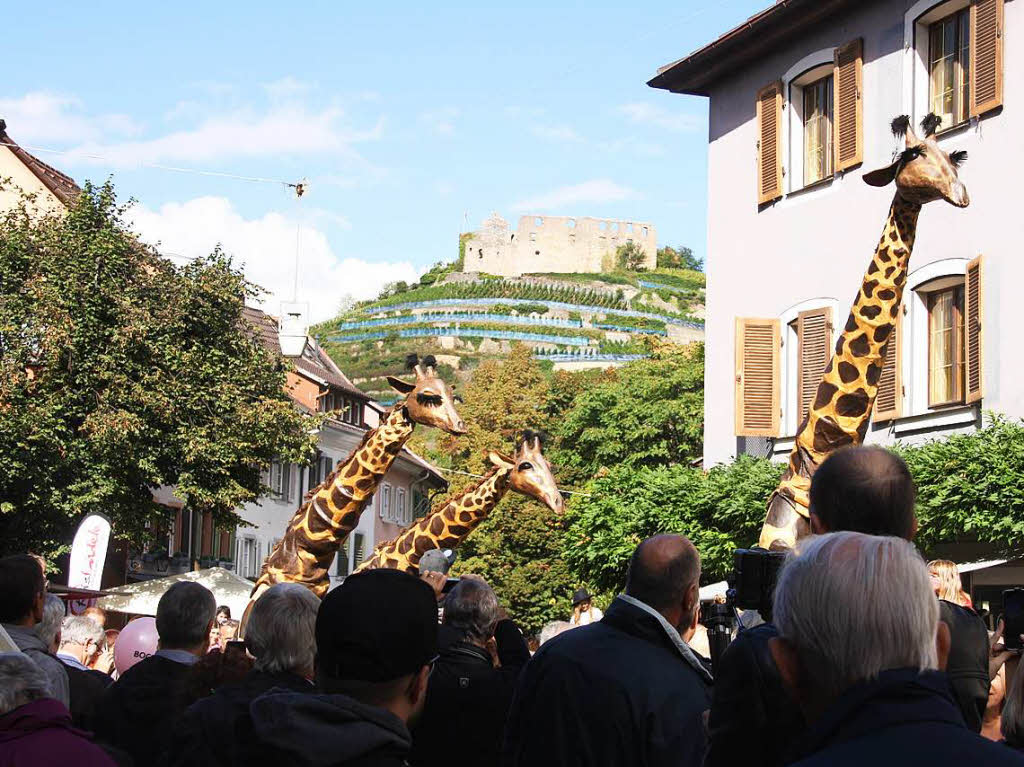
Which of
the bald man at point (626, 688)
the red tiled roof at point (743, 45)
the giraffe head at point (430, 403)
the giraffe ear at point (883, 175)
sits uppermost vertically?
the red tiled roof at point (743, 45)

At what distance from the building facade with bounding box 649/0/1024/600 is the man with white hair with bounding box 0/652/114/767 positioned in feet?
46.0

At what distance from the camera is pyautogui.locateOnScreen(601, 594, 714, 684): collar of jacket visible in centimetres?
460

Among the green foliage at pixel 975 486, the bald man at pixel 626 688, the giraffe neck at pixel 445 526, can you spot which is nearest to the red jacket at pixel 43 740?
the bald man at pixel 626 688

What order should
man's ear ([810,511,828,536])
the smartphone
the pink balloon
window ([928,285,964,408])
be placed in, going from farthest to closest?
window ([928,285,964,408]) < the pink balloon < the smartphone < man's ear ([810,511,828,536])

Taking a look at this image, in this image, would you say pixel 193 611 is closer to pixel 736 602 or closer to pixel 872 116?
pixel 736 602

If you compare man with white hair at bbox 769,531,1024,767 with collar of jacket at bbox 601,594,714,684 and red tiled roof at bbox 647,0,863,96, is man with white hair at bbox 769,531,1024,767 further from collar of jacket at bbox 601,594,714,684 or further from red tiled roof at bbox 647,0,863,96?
red tiled roof at bbox 647,0,863,96

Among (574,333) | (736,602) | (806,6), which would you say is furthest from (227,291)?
(574,333)

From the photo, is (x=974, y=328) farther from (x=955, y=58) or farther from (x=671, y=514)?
(x=671, y=514)

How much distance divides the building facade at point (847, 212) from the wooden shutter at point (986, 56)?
0.02 m

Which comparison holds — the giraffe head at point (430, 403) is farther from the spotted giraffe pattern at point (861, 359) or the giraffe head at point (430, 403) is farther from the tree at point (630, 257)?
the tree at point (630, 257)

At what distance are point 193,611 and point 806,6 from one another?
1621 cm

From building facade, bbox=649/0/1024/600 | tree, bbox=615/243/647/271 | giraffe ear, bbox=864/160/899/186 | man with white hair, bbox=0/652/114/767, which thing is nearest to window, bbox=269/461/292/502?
building facade, bbox=649/0/1024/600

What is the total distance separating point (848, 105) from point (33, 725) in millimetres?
17173

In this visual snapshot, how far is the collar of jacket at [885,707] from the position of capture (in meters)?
2.56
